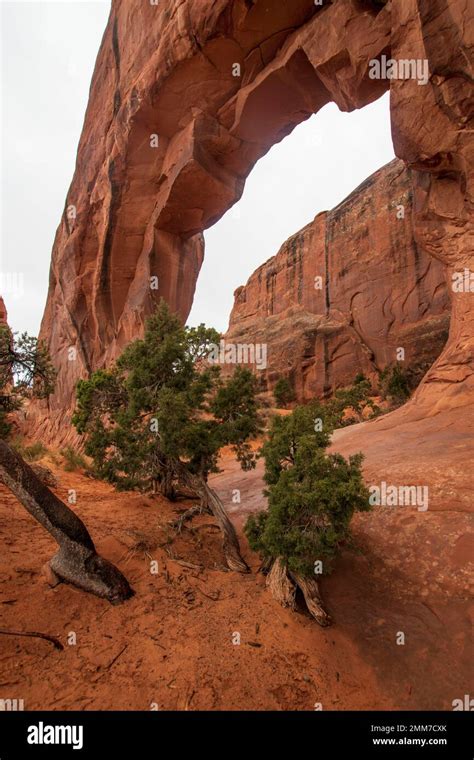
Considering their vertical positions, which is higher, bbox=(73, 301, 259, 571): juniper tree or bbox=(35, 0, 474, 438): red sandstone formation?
bbox=(35, 0, 474, 438): red sandstone formation

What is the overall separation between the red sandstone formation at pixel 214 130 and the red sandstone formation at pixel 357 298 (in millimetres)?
A: 12406

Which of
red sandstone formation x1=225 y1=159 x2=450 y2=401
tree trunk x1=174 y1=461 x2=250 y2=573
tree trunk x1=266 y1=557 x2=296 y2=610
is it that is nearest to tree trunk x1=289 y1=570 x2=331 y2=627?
tree trunk x1=266 y1=557 x2=296 y2=610

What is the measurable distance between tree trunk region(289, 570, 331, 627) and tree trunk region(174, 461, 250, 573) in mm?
1504

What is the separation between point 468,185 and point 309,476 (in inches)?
500

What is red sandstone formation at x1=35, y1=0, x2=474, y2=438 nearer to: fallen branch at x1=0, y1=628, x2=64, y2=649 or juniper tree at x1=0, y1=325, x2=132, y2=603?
juniper tree at x1=0, y1=325, x2=132, y2=603

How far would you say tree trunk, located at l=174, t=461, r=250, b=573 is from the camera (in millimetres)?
6984

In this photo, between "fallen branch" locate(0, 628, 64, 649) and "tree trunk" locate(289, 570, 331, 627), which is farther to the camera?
"tree trunk" locate(289, 570, 331, 627)

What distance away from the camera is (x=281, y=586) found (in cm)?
580

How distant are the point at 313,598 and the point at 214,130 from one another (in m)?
19.5

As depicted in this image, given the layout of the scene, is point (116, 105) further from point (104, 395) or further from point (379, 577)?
point (379, 577)

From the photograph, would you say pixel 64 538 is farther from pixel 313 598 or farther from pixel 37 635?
pixel 313 598

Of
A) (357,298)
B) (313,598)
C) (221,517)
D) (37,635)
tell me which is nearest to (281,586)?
(313,598)

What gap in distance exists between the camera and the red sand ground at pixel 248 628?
4.30 meters

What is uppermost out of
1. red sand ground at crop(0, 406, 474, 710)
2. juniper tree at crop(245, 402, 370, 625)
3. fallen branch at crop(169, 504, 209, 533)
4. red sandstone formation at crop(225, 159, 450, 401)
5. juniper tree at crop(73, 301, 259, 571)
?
red sandstone formation at crop(225, 159, 450, 401)
